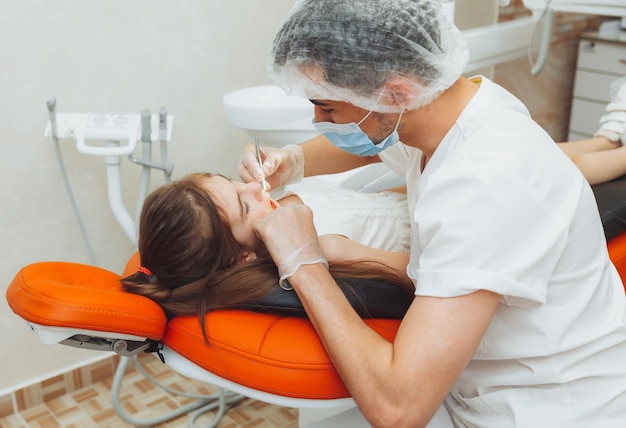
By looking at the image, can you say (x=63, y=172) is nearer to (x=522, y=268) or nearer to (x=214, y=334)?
(x=214, y=334)

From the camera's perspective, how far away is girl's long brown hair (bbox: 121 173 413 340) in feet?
4.44

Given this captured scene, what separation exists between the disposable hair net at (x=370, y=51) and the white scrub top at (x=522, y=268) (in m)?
0.11

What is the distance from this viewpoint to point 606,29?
312cm

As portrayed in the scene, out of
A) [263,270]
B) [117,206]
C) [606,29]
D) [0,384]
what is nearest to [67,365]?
[0,384]

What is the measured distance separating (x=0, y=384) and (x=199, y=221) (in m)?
1.26

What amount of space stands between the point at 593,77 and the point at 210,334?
99.4 inches

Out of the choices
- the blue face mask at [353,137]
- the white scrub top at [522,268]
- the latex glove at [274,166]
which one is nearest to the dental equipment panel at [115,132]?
the latex glove at [274,166]

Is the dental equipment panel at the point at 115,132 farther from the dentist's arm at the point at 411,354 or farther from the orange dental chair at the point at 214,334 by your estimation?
the dentist's arm at the point at 411,354

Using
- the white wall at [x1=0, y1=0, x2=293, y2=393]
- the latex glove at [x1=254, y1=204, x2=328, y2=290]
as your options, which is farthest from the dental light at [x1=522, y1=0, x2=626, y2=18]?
the latex glove at [x1=254, y1=204, x2=328, y2=290]

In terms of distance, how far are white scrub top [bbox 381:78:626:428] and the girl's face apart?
1.26 ft

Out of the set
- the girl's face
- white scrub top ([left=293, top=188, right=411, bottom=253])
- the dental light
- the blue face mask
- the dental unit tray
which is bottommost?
white scrub top ([left=293, top=188, right=411, bottom=253])

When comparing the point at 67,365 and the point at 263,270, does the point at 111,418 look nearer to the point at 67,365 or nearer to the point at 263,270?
the point at 67,365

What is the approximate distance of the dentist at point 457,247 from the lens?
3.59 feet

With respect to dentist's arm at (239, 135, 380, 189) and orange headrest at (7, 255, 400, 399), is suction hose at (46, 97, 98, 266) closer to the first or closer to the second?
dentist's arm at (239, 135, 380, 189)
